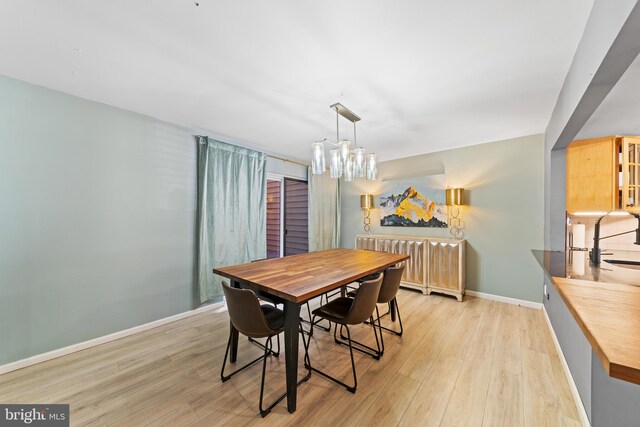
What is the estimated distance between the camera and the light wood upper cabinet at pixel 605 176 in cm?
237

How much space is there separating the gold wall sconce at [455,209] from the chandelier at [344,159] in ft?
5.95

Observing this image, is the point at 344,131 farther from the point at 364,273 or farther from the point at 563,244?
the point at 563,244

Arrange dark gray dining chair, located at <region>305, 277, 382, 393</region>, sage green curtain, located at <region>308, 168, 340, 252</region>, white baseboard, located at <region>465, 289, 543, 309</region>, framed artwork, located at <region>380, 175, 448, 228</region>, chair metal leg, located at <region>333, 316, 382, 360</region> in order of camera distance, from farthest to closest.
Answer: sage green curtain, located at <region>308, 168, 340, 252</region> < framed artwork, located at <region>380, 175, 448, 228</region> < white baseboard, located at <region>465, 289, 543, 309</region> < chair metal leg, located at <region>333, 316, 382, 360</region> < dark gray dining chair, located at <region>305, 277, 382, 393</region>

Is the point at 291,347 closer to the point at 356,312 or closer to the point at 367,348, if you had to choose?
the point at 356,312

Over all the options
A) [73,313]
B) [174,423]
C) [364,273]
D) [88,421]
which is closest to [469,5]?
[364,273]

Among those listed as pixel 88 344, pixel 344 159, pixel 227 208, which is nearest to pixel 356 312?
pixel 344 159

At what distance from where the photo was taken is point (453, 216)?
A: 395cm

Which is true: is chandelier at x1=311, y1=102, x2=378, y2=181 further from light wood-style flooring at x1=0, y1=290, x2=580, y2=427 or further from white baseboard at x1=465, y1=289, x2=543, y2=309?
white baseboard at x1=465, y1=289, x2=543, y2=309

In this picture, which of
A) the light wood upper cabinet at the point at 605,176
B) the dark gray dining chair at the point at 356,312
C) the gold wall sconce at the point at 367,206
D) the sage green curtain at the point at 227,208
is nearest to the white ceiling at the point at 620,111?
the light wood upper cabinet at the point at 605,176

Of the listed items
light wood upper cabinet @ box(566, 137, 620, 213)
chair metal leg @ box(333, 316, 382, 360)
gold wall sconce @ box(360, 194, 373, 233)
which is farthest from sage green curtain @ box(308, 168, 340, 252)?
light wood upper cabinet @ box(566, 137, 620, 213)

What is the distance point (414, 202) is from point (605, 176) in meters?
2.26

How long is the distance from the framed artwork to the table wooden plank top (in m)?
1.80

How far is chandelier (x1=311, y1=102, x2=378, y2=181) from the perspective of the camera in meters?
2.38

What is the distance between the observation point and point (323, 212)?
4.97 metres
